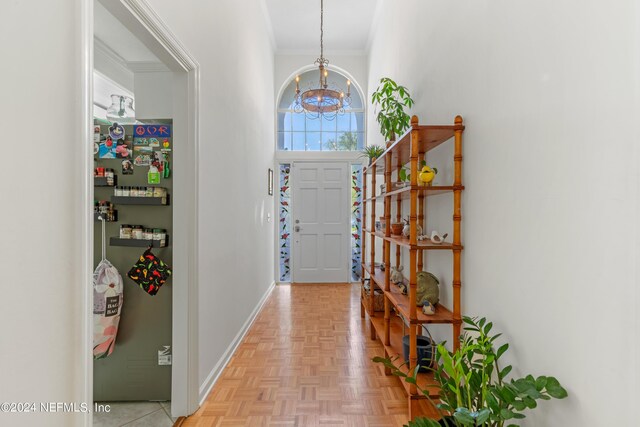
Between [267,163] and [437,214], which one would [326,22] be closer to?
[267,163]

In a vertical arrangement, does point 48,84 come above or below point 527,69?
below

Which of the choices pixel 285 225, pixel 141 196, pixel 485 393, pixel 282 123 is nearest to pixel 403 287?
pixel 485 393

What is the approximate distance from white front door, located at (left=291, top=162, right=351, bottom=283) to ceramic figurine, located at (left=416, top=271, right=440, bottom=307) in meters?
3.53

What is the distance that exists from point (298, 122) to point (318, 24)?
1.55 metres

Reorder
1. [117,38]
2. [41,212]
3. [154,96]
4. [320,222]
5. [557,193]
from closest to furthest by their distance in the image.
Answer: [41,212] < [557,193] < [154,96] < [117,38] < [320,222]

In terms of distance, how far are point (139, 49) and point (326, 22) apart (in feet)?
10.5

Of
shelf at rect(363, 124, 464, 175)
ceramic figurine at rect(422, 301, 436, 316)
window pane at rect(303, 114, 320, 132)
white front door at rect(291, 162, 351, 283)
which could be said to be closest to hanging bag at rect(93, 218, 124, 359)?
ceramic figurine at rect(422, 301, 436, 316)

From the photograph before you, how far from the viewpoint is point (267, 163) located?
4918 millimetres

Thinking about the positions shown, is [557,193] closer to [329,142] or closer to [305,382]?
[305,382]

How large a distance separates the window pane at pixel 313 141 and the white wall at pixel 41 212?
4.69 m

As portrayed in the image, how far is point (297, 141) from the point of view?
568 centimetres

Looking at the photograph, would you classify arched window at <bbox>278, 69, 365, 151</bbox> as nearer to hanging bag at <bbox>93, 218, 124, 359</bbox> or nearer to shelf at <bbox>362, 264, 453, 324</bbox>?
shelf at <bbox>362, 264, 453, 324</bbox>

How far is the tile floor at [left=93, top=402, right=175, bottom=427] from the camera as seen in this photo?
1.93 metres

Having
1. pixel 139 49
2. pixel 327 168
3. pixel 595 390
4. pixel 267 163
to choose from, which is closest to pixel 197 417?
pixel 595 390
